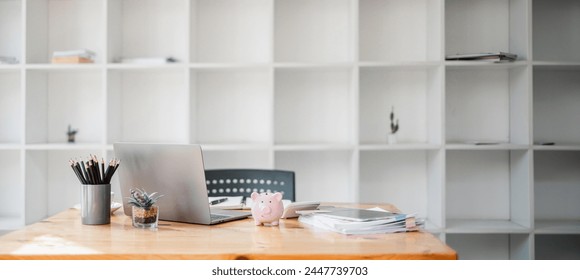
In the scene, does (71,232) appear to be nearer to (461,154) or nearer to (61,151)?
(61,151)

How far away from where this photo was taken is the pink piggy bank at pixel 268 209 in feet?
5.62

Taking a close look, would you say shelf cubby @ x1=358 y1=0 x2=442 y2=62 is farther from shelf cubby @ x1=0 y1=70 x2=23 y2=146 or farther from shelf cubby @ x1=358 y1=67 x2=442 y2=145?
shelf cubby @ x1=0 y1=70 x2=23 y2=146

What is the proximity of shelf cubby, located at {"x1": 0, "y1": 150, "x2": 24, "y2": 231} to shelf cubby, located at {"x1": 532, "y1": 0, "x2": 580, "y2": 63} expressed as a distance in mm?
3467

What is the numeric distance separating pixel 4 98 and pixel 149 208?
98.1 inches

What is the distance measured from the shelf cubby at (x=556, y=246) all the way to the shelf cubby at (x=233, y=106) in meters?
1.92

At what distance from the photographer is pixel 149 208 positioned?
169cm

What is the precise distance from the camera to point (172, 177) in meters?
1.76

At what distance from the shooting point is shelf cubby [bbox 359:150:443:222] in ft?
11.9

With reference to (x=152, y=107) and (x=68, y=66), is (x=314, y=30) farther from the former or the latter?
(x=68, y=66)

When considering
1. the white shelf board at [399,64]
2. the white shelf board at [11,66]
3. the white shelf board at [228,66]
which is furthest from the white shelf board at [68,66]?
the white shelf board at [399,64]

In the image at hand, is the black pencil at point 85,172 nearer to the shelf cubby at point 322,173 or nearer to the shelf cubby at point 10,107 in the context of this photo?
the shelf cubby at point 322,173

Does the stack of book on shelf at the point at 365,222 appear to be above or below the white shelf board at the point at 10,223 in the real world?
above

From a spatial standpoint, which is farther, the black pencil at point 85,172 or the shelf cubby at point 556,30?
the shelf cubby at point 556,30
